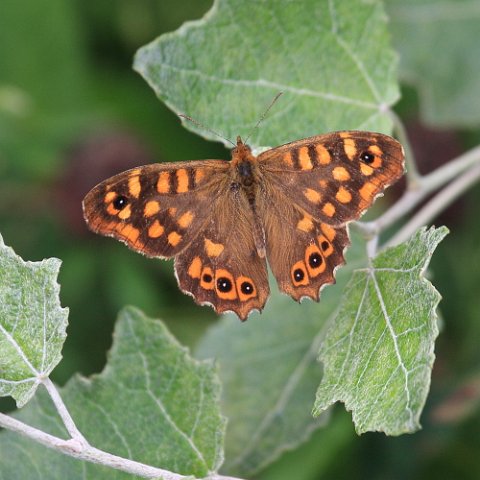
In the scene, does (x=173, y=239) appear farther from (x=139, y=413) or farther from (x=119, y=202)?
(x=139, y=413)

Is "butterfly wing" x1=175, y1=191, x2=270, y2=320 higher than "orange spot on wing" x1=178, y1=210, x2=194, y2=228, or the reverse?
"orange spot on wing" x1=178, y1=210, x2=194, y2=228

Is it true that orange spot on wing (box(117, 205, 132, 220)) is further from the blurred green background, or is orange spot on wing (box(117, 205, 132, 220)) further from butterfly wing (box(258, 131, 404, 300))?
the blurred green background

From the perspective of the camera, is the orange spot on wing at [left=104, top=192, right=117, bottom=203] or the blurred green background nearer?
the orange spot on wing at [left=104, top=192, right=117, bottom=203]

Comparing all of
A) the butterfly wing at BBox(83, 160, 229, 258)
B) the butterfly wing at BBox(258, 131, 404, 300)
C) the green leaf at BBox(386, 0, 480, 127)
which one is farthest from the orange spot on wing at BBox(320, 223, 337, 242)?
the green leaf at BBox(386, 0, 480, 127)

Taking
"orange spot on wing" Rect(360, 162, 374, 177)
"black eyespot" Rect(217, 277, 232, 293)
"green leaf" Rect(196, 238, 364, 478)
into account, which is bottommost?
"green leaf" Rect(196, 238, 364, 478)

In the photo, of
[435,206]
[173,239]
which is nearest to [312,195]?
[173,239]

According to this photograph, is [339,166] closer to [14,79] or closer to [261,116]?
[261,116]

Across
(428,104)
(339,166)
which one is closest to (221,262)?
(339,166)

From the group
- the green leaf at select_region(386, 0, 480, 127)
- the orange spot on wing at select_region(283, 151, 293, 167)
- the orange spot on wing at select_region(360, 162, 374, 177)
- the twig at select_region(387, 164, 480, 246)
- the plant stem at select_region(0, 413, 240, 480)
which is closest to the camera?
Result: the plant stem at select_region(0, 413, 240, 480)
